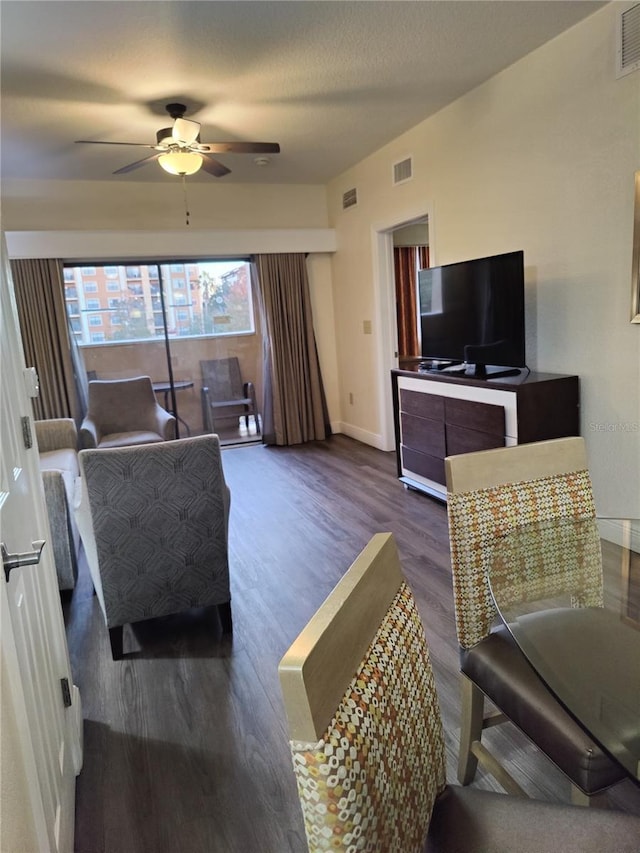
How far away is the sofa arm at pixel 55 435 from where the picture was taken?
4312 mm

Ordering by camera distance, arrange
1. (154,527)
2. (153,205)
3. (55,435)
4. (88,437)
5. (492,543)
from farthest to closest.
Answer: (153,205) < (88,437) < (55,435) < (154,527) < (492,543)

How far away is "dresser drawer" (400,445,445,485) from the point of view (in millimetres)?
3955

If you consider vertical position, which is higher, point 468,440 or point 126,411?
point 126,411

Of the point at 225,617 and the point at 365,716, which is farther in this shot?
the point at 225,617

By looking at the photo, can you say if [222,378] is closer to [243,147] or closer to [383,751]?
[243,147]

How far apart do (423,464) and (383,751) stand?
3.45m

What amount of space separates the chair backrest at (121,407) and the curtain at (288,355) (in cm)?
142

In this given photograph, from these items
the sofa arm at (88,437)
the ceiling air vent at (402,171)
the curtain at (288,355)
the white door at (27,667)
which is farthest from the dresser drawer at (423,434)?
the white door at (27,667)

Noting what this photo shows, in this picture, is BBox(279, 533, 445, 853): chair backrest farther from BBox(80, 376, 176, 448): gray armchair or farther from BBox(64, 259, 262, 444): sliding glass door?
BBox(64, 259, 262, 444): sliding glass door

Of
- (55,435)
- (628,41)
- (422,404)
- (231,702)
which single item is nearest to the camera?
(231,702)

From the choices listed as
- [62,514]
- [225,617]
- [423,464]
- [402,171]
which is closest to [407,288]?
→ [402,171]

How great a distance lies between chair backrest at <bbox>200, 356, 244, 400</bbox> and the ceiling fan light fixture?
8.93ft

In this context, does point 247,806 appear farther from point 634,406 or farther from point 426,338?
point 426,338

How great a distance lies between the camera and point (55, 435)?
435cm
